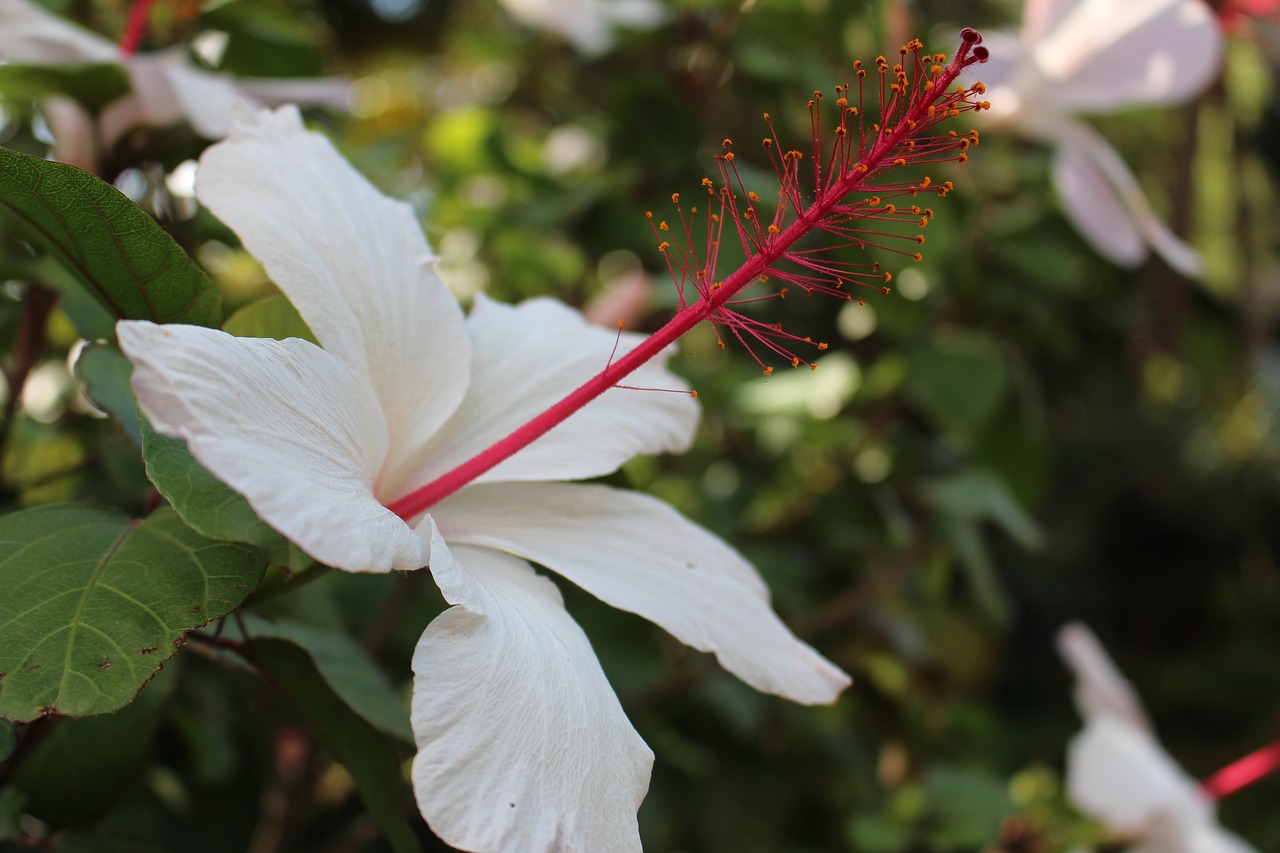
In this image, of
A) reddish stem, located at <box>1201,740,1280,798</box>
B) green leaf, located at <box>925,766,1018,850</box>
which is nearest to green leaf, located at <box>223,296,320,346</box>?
green leaf, located at <box>925,766,1018,850</box>

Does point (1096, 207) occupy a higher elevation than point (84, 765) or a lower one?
higher

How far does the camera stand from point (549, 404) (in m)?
0.66

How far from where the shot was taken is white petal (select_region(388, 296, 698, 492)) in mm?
624

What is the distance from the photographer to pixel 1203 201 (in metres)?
2.79

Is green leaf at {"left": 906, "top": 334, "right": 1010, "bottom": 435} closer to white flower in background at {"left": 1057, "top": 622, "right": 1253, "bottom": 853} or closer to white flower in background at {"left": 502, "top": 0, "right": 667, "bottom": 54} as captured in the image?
white flower in background at {"left": 1057, "top": 622, "right": 1253, "bottom": 853}

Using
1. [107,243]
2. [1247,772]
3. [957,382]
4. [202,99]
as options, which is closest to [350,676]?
[107,243]

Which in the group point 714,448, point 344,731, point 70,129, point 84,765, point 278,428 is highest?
point 278,428

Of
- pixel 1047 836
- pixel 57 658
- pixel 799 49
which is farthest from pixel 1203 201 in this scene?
pixel 57 658

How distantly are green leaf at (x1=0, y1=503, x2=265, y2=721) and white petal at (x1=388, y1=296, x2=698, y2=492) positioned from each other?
0.13 m

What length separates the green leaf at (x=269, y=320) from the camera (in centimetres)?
61

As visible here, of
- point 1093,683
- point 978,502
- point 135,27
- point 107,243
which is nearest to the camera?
point 107,243

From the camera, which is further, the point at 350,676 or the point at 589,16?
the point at 589,16

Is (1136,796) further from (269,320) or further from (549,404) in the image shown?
(269,320)

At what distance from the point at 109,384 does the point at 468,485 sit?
240mm
